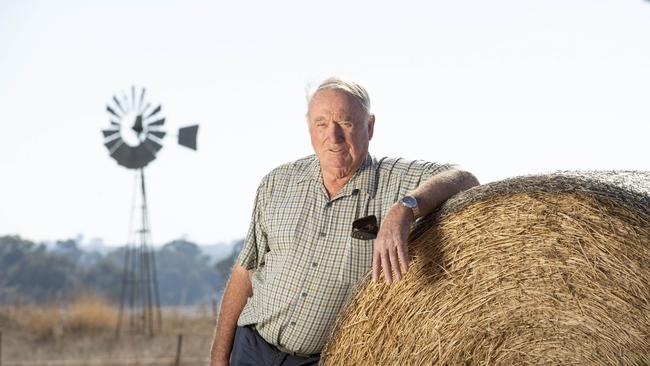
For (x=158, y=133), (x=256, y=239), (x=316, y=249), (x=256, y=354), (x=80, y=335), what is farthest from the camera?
(x=158, y=133)

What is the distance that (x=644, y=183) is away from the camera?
12.1ft

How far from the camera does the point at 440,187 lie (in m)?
3.83

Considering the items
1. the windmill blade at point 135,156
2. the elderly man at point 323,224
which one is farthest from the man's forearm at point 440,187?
the windmill blade at point 135,156

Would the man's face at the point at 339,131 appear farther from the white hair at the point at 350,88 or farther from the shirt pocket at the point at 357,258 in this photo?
the shirt pocket at the point at 357,258

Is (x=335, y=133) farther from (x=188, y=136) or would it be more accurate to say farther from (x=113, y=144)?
(x=113, y=144)

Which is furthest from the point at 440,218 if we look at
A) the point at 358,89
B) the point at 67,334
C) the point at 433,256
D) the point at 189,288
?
the point at 189,288

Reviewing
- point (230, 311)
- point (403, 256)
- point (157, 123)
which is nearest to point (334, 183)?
point (403, 256)

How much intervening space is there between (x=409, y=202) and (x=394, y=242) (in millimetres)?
155

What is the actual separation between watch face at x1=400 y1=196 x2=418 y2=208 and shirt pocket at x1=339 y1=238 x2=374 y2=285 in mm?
384

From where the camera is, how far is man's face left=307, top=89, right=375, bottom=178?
4.20m

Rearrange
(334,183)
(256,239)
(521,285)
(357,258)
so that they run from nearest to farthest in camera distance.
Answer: (521,285)
(357,258)
(334,183)
(256,239)

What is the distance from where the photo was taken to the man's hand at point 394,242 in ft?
12.0

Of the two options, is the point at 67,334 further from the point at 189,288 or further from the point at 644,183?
the point at 189,288

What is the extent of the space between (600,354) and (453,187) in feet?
2.66
